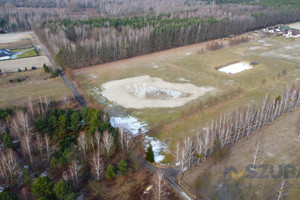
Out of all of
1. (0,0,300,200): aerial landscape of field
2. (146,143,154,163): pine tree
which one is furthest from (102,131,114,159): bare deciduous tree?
(146,143,154,163): pine tree

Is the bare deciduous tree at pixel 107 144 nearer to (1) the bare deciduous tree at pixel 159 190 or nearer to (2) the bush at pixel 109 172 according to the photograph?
(2) the bush at pixel 109 172

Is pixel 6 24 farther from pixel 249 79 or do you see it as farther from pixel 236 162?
pixel 236 162

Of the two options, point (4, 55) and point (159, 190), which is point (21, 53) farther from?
point (159, 190)

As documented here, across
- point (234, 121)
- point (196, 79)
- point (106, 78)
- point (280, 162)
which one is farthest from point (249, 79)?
point (106, 78)

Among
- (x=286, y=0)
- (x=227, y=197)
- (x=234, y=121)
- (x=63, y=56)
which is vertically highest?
(x=286, y=0)

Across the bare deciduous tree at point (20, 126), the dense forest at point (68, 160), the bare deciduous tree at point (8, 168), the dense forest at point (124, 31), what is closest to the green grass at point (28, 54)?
the dense forest at point (124, 31)

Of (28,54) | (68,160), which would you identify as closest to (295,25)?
(28,54)
